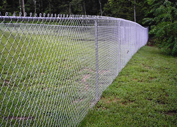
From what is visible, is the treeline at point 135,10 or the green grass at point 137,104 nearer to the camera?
the green grass at point 137,104

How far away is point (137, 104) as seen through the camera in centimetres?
382

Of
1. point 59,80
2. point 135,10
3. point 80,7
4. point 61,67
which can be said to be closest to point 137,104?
point 59,80

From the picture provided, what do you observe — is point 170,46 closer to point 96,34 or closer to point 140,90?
point 140,90

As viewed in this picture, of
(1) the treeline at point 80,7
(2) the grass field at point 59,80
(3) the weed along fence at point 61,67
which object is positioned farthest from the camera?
(1) the treeline at point 80,7

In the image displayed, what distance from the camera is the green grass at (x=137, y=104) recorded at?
317cm

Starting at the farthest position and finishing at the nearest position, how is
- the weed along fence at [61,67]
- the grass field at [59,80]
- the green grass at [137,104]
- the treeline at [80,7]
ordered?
1. the treeline at [80,7]
2. the green grass at [137,104]
3. the grass field at [59,80]
4. the weed along fence at [61,67]

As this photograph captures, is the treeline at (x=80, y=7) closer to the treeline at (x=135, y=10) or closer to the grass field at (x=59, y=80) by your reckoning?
the treeline at (x=135, y=10)

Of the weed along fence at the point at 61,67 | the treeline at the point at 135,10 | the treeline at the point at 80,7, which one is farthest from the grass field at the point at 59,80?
the treeline at the point at 80,7

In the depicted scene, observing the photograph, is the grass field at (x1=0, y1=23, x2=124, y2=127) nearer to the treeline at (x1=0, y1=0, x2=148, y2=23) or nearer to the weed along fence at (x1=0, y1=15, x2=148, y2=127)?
the weed along fence at (x1=0, y1=15, x2=148, y2=127)

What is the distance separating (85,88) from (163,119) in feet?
5.83

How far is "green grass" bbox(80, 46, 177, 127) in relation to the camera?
10.4 ft

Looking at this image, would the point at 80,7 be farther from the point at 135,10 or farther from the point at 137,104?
the point at 137,104

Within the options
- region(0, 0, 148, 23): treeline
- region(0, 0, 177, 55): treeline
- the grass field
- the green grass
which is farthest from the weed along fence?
region(0, 0, 148, 23): treeline

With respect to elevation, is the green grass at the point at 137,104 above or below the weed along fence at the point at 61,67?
below
